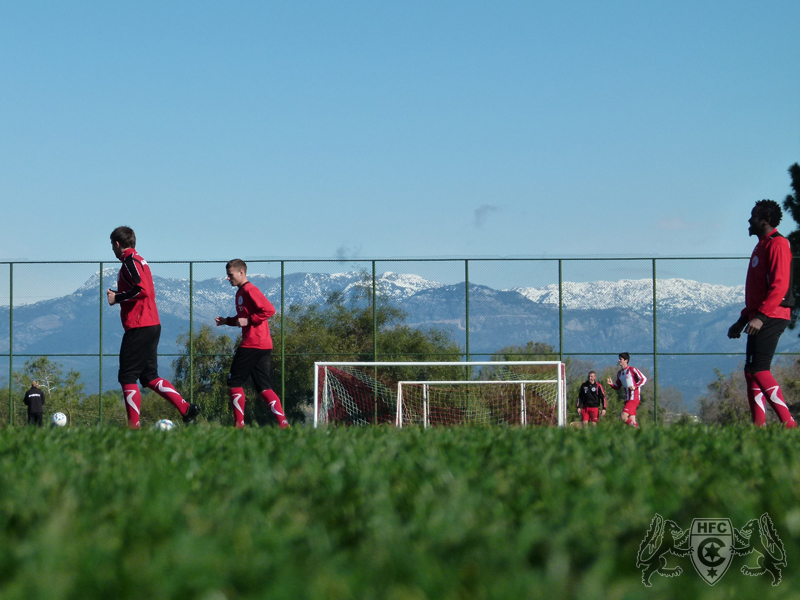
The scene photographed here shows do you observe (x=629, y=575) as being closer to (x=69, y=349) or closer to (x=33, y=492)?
(x=33, y=492)

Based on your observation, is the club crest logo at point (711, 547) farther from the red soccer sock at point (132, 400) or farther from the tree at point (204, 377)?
the tree at point (204, 377)

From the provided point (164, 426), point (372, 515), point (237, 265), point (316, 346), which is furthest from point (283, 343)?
point (372, 515)

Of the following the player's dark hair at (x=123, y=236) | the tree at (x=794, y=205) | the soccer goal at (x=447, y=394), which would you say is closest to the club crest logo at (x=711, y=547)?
the player's dark hair at (x=123, y=236)

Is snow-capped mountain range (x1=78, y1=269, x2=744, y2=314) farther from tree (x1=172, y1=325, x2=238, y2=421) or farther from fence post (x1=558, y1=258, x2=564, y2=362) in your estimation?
tree (x1=172, y1=325, x2=238, y2=421)

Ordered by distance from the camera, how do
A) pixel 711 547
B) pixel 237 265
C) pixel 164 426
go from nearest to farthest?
pixel 711 547, pixel 164 426, pixel 237 265

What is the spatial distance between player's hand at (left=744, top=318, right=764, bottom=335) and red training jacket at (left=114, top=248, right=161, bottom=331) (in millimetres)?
5459

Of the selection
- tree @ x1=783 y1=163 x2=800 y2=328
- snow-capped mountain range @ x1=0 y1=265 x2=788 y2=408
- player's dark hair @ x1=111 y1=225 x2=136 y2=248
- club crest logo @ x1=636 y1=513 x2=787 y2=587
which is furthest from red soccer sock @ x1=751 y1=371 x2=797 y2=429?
tree @ x1=783 y1=163 x2=800 y2=328

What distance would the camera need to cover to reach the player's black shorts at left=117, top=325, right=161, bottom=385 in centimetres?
811

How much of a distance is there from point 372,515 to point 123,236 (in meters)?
6.59

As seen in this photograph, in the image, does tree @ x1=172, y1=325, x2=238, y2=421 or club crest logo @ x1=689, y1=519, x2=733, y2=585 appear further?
tree @ x1=172, y1=325, x2=238, y2=421

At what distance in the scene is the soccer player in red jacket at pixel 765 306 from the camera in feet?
23.1

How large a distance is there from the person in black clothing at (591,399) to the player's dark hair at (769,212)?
10846 millimetres

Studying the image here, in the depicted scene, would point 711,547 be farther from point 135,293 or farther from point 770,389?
point 135,293

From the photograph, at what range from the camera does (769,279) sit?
23.5ft
